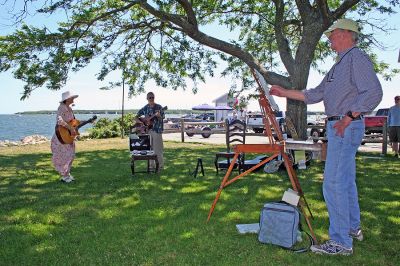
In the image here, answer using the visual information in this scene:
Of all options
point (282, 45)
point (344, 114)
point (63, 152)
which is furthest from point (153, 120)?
point (344, 114)

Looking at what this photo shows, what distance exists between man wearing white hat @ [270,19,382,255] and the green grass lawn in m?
0.33

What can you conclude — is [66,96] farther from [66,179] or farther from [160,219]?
[160,219]

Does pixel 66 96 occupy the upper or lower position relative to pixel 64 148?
upper

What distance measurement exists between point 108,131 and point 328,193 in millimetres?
21516

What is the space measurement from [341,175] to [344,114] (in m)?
0.60

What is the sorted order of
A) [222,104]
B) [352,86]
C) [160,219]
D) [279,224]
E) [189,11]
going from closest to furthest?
[352,86], [279,224], [160,219], [189,11], [222,104]

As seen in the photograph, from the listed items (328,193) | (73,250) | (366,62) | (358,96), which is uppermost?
(366,62)

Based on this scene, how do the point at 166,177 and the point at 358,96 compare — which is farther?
the point at 166,177

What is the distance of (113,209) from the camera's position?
6.04m

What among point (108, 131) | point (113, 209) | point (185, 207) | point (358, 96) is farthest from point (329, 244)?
point (108, 131)

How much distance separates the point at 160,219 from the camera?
5.43 m

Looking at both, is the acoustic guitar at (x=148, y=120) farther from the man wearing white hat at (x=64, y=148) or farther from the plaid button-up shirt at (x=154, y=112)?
the man wearing white hat at (x=64, y=148)

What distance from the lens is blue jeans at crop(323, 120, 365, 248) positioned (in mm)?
3880

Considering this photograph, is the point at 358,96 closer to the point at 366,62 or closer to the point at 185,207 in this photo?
the point at 366,62
